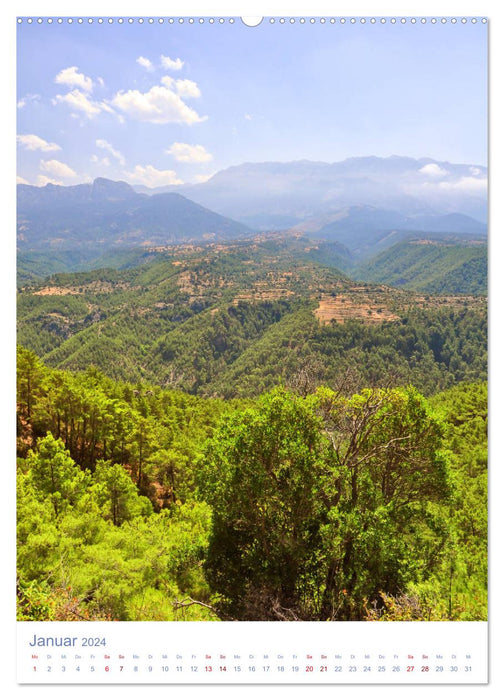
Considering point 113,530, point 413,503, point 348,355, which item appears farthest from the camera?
point 348,355

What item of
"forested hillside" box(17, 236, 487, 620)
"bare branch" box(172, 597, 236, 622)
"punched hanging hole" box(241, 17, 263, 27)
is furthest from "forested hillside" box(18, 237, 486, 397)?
"punched hanging hole" box(241, 17, 263, 27)

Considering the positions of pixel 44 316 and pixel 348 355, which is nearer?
pixel 348 355

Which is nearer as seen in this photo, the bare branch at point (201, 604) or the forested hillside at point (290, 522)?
the bare branch at point (201, 604)

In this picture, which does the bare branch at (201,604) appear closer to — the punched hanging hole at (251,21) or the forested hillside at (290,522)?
the forested hillside at (290,522)

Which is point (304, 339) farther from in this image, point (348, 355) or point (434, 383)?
point (434, 383)

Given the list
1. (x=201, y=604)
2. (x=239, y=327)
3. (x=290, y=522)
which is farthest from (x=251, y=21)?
(x=239, y=327)

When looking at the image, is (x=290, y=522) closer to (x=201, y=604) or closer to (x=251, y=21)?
(x=201, y=604)

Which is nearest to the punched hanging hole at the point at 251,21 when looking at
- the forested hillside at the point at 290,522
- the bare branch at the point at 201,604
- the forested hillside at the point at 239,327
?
the forested hillside at the point at 290,522

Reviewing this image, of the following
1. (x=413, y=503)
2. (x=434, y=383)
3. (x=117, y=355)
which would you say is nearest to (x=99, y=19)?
(x=413, y=503)
